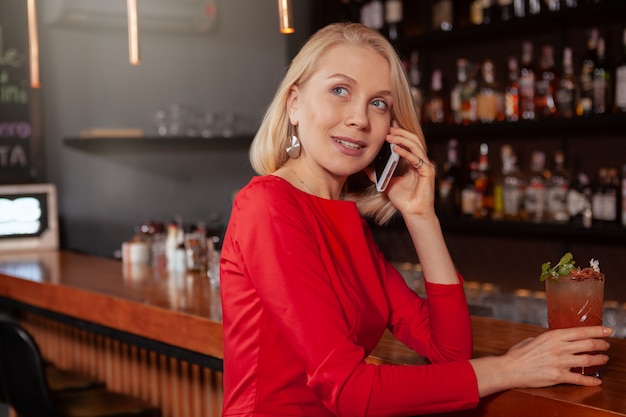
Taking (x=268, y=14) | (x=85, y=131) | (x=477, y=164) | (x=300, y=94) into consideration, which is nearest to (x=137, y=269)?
(x=85, y=131)

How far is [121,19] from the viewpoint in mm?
4613

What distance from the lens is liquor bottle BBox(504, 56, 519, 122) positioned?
12.3 feet

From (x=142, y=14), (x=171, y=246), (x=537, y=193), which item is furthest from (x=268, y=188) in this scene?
(x=142, y=14)

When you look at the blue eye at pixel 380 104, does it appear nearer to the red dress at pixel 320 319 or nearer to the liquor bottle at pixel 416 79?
the red dress at pixel 320 319

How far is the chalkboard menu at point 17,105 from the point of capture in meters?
4.38

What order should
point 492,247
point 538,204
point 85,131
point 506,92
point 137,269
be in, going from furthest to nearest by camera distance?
point 85,131
point 492,247
point 506,92
point 538,204
point 137,269

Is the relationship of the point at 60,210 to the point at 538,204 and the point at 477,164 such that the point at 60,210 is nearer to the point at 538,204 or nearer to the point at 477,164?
the point at 477,164

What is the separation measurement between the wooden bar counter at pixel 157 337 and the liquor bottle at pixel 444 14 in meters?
1.94

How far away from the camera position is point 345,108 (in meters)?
1.43

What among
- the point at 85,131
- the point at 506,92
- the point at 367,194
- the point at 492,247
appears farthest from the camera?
the point at 85,131

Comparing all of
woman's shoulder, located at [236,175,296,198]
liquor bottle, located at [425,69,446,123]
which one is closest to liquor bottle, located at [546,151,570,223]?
liquor bottle, located at [425,69,446,123]

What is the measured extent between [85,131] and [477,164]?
215 cm

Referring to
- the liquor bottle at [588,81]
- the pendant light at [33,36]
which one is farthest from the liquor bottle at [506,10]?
the pendant light at [33,36]

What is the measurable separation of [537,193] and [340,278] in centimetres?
248
